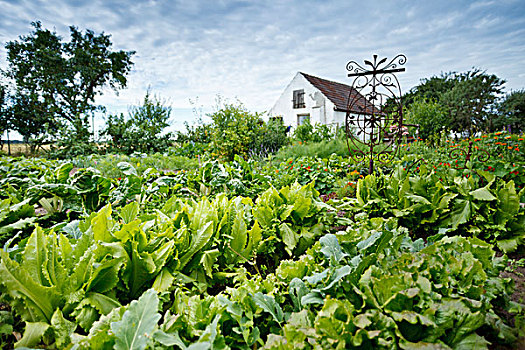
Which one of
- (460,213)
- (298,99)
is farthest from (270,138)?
(298,99)

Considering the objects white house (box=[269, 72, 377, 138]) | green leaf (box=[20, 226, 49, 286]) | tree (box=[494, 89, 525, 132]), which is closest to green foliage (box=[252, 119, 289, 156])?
white house (box=[269, 72, 377, 138])

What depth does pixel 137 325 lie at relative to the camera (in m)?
1.14

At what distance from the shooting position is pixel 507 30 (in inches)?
236

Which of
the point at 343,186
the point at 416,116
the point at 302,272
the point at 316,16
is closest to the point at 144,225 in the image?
the point at 302,272

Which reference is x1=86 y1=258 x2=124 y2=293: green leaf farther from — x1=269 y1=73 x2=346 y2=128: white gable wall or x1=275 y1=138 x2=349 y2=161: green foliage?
x1=269 y1=73 x2=346 y2=128: white gable wall

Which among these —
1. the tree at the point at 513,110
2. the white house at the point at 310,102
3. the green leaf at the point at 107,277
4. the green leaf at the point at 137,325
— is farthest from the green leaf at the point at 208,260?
the tree at the point at 513,110

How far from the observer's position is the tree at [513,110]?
76.3ft

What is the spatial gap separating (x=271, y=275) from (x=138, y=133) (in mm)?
11843

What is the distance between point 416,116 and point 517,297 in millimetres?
15732

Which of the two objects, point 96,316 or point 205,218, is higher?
point 205,218

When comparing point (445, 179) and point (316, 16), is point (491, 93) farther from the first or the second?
point (445, 179)

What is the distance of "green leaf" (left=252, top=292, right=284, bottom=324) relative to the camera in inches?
54.1

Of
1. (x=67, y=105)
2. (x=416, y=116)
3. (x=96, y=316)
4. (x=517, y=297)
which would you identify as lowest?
(x=517, y=297)

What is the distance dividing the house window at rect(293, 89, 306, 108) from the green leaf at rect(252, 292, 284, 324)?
1879 centimetres
